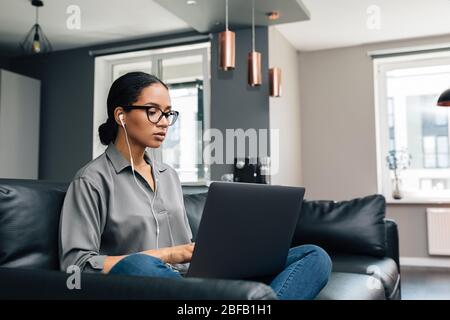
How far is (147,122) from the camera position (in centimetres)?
143

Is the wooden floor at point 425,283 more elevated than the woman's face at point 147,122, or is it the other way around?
the woman's face at point 147,122

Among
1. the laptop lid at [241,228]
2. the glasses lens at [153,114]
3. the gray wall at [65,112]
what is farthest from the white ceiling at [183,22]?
the laptop lid at [241,228]

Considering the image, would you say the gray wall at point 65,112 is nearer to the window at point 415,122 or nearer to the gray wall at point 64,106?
the gray wall at point 64,106

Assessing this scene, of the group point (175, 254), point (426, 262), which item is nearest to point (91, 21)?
point (175, 254)

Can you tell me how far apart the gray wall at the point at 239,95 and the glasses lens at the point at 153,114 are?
282 centimetres

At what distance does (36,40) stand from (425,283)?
12.4ft

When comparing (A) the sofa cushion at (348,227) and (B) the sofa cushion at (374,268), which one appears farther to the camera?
(A) the sofa cushion at (348,227)

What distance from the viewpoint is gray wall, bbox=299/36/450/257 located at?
15.4 feet

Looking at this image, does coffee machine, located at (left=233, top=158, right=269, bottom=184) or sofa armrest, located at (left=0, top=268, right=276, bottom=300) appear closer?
sofa armrest, located at (left=0, top=268, right=276, bottom=300)

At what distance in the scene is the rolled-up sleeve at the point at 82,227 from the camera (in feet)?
3.74

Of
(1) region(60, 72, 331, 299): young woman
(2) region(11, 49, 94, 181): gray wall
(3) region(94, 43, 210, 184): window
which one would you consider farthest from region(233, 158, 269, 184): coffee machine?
(1) region(60, 72, 331, 299): young woman

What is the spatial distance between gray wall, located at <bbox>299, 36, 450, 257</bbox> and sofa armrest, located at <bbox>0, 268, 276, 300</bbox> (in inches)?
167

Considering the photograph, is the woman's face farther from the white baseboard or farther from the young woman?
the white baseboard

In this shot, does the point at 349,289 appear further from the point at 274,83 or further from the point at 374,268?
the point at 274,83
